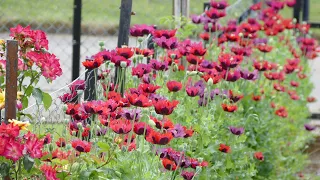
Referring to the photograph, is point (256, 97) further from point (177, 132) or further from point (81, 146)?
point (81, 146)

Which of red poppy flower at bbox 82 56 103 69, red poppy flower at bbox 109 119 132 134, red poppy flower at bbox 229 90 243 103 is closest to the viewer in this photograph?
red poppy flower at bbox 109 119 132 134

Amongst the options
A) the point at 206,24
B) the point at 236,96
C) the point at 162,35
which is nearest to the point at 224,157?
the point at 236,96

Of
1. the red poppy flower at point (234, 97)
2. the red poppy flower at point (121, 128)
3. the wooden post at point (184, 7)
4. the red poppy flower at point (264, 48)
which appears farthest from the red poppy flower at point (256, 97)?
the red poppy flower at point (121, 128)

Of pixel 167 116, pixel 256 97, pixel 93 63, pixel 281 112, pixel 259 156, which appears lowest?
pixel 259 156

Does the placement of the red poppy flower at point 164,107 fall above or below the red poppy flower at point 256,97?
above

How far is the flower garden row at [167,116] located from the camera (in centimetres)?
312

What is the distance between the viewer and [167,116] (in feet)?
13.5

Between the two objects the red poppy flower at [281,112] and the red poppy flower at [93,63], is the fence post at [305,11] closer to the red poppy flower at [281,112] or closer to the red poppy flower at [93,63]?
the red poppy flower at [281,112]

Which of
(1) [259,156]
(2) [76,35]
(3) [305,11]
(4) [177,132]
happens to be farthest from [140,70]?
(3) [305,11]

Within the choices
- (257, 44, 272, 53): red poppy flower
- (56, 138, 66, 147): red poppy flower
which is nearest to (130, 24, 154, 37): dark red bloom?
(56, 138, 66, 147): red poppy flower

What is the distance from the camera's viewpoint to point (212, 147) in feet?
13.9

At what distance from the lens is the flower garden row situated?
10.2ft

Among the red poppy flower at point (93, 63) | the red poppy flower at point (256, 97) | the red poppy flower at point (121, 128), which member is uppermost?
the red poppy flower at point (93, 63)

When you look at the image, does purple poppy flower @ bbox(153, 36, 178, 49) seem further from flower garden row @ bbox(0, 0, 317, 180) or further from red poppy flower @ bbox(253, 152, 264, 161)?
red poppy flower @ bbox(253, 152, 264, 161)
